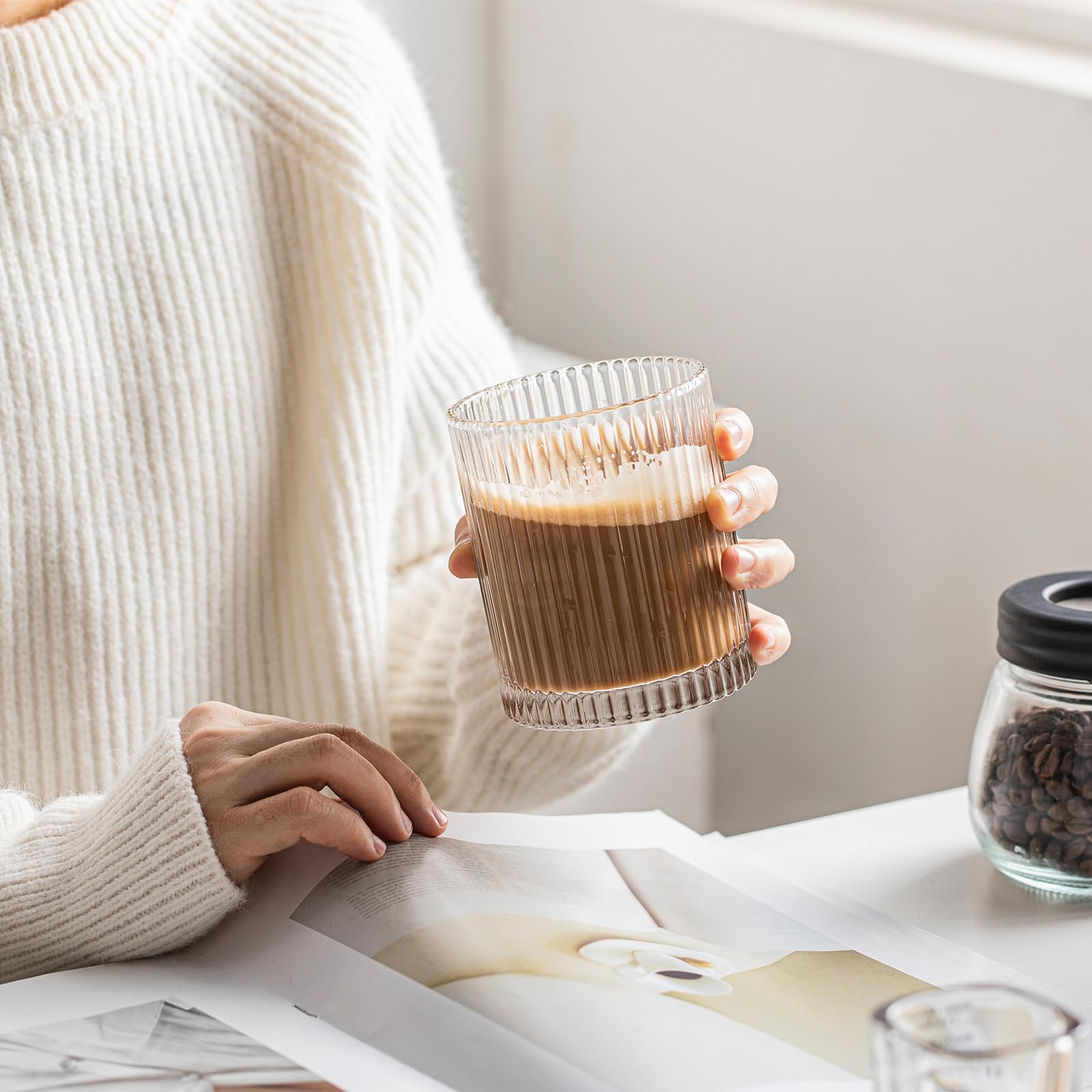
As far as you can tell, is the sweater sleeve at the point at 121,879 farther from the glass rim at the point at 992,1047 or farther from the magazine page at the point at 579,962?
the glass rim at the point at 992,1047

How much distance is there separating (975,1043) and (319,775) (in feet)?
1.12

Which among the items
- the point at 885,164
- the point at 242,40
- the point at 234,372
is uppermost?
the point at 242,40

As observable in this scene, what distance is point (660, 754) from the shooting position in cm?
145

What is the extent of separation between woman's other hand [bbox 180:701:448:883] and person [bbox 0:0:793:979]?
0.28 metres

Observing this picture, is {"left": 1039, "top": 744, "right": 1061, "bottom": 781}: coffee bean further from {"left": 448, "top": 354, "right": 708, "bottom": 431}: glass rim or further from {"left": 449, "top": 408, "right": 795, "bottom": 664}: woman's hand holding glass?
{"left": 448, "top": 354, "right": 708, "bottom": 431}: glass rim

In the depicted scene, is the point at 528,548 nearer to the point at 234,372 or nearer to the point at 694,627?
the point at 694,627

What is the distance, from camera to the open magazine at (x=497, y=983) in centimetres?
48

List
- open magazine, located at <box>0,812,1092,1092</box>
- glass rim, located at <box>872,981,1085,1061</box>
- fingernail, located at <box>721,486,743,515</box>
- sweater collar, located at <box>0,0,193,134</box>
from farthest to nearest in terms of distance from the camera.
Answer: sweater collar, located at <box>0,0,193,134</box> → fingernail, located at <box>721,486,743,515</box> → open magazine, located at <box>0,812,1092,1092</box> → glass rim, located at <box>872,981,1085,1061</box>

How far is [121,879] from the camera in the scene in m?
0.61

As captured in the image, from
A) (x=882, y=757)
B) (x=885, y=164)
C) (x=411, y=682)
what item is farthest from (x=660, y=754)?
(x=885, y=164)

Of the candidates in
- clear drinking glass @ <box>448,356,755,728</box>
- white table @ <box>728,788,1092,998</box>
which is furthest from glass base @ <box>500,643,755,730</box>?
white table @ <box>728,788,1092,998</box>

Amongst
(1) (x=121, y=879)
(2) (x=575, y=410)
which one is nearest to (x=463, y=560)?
(2) (x=575, y=410)

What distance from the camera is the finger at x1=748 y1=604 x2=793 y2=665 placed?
644 millimetres

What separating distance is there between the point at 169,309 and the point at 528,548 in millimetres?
469
